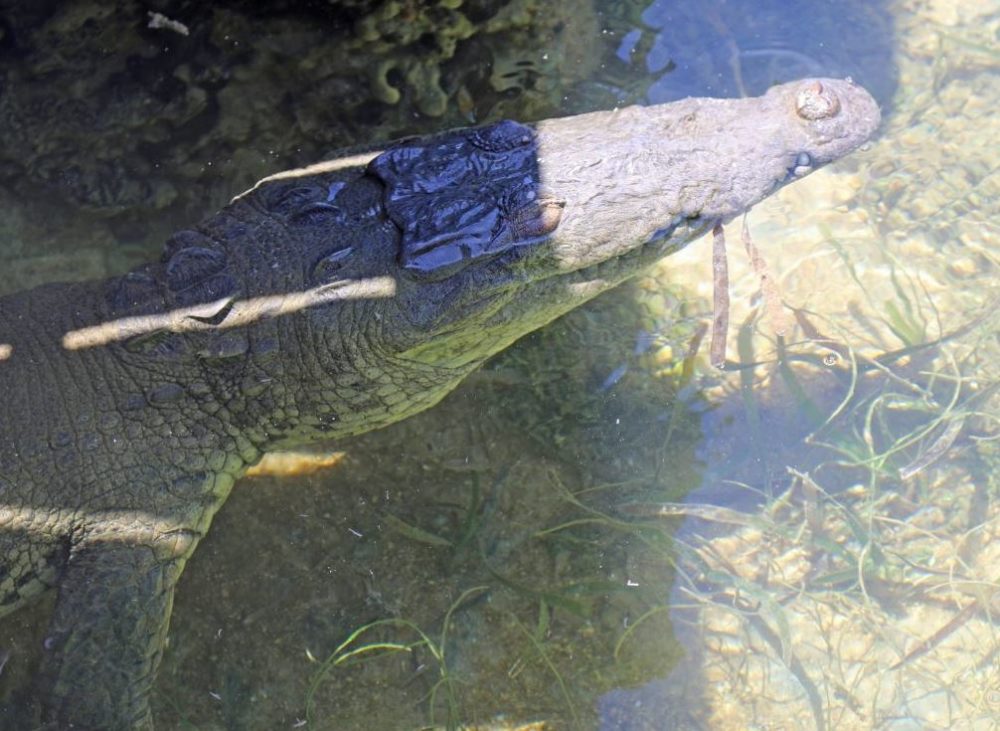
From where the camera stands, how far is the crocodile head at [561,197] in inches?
99.1

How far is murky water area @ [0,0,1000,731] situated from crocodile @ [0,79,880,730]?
0.50 meters

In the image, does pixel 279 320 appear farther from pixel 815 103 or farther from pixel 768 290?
pixel 768 290

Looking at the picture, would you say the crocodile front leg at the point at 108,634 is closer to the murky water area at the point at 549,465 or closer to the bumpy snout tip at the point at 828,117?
the murky water area at the point at 549,465

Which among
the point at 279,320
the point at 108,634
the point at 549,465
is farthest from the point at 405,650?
the point at 279,320

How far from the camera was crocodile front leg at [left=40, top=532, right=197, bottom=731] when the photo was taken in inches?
100

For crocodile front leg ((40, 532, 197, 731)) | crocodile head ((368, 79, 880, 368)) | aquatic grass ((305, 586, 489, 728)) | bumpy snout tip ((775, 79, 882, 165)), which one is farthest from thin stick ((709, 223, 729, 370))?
crocodile front leg ((40, 532, 197, 731))

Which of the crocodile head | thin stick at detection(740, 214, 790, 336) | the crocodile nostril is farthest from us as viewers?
thin stick at detection(740, 214, 790, 336)

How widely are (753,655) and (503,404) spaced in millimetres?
1353

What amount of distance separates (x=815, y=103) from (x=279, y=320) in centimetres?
193

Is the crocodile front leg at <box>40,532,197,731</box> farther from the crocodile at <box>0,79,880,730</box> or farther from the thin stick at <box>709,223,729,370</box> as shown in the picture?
the thin stick at <box>709,223,729,370</box>

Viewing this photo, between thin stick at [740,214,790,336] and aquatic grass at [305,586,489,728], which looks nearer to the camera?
aquatic grass at [305,586,489,728]

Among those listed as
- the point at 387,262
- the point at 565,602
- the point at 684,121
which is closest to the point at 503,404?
the point at 565,602

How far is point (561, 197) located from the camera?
258cm

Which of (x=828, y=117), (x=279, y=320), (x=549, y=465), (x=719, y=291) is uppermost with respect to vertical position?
(x=828, y=117)
